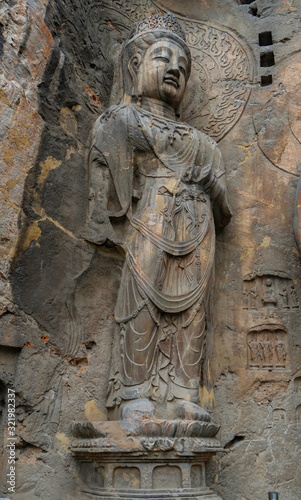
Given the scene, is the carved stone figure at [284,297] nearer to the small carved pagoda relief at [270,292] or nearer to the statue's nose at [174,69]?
the small carved pagoda relief at [270,292]

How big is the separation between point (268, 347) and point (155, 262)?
1320 millimetres

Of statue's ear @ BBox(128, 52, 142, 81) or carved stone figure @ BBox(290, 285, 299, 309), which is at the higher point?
statue's ear @ BBox(128, 52, 142, 81)

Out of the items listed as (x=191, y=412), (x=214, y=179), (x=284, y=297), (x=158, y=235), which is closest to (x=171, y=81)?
(x=214, y=179)

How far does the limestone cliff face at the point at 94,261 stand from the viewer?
4398 millimetres

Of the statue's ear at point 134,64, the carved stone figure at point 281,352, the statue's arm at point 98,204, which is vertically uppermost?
the statue's ear at point 134,64

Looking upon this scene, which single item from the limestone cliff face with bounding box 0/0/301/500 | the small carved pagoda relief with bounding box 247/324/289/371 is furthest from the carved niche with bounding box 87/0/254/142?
→ the small carved pagoda relief with bounding box 247/324/289/371

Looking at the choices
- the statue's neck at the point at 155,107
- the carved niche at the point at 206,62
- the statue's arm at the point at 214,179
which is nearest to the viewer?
the statue's arm at the point at 214,179

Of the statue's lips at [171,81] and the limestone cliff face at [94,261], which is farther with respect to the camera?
the statue's lips at [171,81]

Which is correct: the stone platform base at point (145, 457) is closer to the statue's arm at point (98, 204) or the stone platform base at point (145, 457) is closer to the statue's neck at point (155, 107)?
the statue's arm at point (98, 204)

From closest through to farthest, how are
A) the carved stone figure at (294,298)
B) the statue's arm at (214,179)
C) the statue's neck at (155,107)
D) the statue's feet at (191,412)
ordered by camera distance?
the statue's feet at (191,412) → the statue's arm at (214,179) → the carved stone figure at (294,298) → the statue's neck at (155,107)

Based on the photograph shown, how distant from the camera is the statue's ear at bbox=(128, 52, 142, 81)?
17.7 ft

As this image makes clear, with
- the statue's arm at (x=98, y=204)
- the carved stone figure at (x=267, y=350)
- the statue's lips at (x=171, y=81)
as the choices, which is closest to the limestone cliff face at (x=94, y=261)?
the carved stone figure at (x=267, y=350)

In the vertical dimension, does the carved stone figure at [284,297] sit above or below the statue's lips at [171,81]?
below

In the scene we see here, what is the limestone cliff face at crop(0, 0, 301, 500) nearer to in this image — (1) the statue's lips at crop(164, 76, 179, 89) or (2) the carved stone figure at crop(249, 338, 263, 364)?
(2) the carved stone figure at crop(249, 338, 263, 364)
